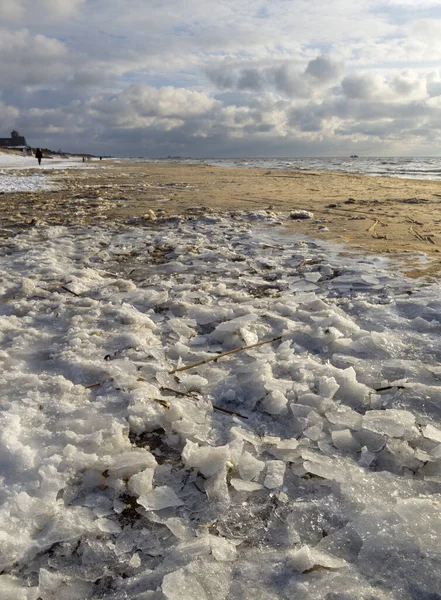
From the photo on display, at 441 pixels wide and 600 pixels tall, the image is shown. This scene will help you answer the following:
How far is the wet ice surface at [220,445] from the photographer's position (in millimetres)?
1253

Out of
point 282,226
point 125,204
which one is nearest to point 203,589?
point 282,226

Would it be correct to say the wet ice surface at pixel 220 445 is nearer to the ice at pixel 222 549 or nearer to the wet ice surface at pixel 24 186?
the ice at pixel 222 549

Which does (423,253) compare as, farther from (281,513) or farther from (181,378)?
(281,513)

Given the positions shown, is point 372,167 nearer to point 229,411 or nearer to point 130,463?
point 229,411

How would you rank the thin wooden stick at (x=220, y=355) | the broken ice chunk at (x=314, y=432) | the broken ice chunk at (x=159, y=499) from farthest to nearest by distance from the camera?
the thin wooden stick at (x=220, y=355), the broken ice chunk at (x=314, y=432), the broken ice chunk at (x=159, y=499)

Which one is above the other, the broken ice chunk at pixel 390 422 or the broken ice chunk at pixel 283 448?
the broken ice chunk at pixel 390 422

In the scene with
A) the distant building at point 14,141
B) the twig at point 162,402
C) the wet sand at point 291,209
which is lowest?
the twig at point 162,402

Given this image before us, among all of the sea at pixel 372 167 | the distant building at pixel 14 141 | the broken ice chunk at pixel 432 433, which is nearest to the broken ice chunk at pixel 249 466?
the broken ice chunk at pixel 432 433

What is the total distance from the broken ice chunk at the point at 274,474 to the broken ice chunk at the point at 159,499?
36 cm

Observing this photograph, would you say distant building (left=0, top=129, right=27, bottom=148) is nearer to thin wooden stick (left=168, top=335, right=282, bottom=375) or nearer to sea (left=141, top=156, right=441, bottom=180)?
sea (left=141, top=156, right=441, bottom=180)

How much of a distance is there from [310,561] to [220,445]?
65cm

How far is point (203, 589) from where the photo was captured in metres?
1.18

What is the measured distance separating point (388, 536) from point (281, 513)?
0.37 metres

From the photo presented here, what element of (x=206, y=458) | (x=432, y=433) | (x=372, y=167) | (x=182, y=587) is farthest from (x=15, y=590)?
(x=372, y=167)
